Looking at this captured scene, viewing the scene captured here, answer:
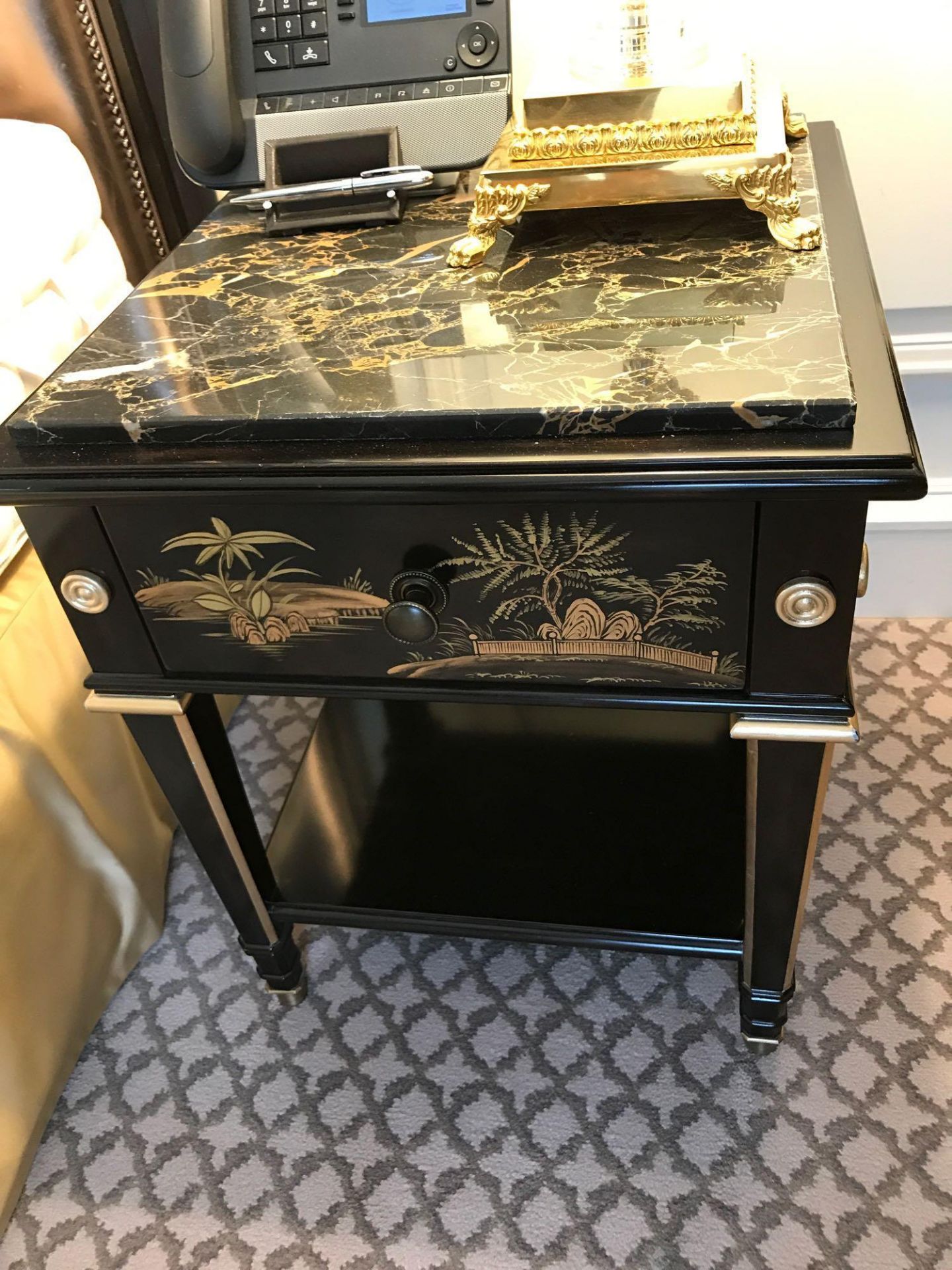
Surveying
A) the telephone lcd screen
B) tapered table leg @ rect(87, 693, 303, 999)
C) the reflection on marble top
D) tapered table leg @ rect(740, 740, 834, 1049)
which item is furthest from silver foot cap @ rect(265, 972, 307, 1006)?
the telephone lcd screen

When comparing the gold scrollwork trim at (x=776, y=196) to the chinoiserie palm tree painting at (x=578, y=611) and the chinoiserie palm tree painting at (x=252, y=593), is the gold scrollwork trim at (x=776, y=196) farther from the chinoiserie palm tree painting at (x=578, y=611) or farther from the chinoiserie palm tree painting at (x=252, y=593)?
the chinoiserie palm tree painting at (x=252, y=593)

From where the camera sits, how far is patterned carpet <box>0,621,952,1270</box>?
2.77 ft

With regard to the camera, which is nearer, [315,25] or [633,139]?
[633,139]

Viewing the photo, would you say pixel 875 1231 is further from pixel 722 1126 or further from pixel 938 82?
pixel 938 82

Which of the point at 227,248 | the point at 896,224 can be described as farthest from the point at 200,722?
the point at 896,224

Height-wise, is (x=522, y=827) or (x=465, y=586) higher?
(x=465, y=586)

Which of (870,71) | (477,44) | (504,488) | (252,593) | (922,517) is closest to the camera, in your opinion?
(504,488)

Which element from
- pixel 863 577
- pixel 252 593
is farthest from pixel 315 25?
pixel 863 577

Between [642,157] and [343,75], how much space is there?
1.00 feet

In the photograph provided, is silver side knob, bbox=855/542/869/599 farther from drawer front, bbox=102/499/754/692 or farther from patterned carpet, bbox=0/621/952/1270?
patterned carpet, bbox=0/621/952/1270

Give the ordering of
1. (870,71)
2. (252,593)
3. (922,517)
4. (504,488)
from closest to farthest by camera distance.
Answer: (504,488)
(252,593)
(870,71)
(922,517)

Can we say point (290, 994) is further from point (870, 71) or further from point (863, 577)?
point (870, 71)

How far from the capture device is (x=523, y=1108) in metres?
0.92

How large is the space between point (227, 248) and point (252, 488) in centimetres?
33
